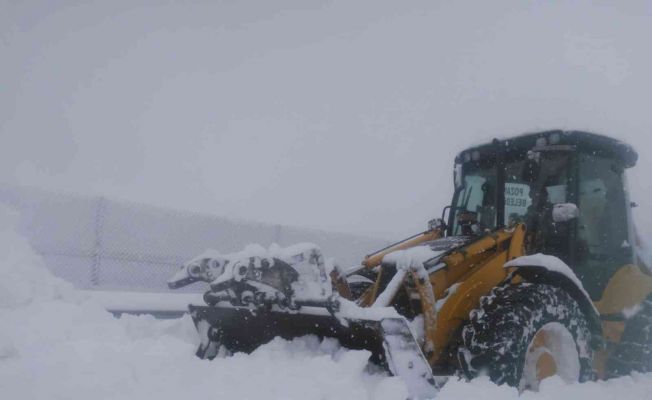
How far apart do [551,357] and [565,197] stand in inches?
63.3

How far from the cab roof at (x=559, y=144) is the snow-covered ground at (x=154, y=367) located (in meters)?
2.02

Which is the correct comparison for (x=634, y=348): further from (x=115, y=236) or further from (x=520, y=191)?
(x=115, y=236)

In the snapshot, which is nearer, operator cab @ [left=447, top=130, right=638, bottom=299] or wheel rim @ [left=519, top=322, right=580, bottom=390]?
wheel rim @ [left=519, top=322, right=580, bottom=390]

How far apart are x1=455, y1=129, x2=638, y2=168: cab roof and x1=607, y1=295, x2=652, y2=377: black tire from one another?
1.46 m

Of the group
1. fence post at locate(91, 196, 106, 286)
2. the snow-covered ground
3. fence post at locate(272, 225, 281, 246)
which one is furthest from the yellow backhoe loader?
fence post at locate(272, 225, 281, 246)

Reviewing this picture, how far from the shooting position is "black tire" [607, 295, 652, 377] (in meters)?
4.52

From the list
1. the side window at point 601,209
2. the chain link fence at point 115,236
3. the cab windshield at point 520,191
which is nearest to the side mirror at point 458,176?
the cab windshield at point 520,191

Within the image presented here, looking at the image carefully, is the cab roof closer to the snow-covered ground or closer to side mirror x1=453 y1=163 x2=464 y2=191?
side mirror x1=453 y1=163 x2=464 y2=191

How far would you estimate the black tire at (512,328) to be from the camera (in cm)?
339

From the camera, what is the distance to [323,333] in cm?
362

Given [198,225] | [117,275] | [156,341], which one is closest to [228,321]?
[156,341]

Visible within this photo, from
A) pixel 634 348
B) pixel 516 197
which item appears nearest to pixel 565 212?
pixel 516 197

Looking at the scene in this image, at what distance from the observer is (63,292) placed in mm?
4520

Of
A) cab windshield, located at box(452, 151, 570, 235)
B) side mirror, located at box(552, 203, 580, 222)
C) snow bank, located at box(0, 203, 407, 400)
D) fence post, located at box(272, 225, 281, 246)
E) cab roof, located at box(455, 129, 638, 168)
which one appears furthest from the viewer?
fence post, located at box(272, 225, 281, 246)
